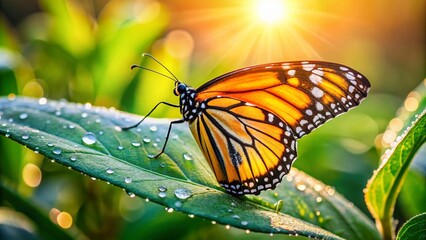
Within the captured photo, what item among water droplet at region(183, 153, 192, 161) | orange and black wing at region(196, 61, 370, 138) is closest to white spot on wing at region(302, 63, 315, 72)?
orange and black wing at region(196, 61, 370, 138)

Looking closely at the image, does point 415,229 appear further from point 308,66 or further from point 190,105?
point 190,105

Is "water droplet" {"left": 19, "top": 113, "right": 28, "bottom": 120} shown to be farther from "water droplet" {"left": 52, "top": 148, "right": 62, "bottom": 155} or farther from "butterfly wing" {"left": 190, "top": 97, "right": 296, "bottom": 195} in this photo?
"butterfly wing" {"left": 190, "top": 97, "right": 296, "bottom": 195}

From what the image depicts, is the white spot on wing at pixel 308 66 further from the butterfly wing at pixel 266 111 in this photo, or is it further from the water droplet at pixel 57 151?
the water droplet at pixel 57 151

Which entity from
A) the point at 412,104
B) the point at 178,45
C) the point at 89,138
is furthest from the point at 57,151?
the point at 178,45

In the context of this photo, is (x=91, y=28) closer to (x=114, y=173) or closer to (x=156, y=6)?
(x=156, y=6)

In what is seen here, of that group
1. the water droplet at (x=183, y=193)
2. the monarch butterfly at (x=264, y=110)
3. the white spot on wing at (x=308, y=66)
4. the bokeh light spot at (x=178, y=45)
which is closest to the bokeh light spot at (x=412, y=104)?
the monarch butterfly at (x=264, y=110)

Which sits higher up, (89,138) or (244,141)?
(244,141)
